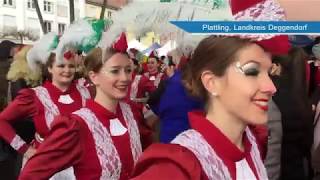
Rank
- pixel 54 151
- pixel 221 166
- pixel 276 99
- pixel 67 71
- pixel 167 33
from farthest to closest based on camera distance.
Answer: pixel 67 71 < pixel 276 99 < pixel 54 151 < pixel 167 33 < pixel 221 166

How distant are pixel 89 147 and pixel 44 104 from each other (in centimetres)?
190

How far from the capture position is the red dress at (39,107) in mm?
4488

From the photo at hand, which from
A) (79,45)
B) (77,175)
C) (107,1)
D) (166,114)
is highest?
(107,1)

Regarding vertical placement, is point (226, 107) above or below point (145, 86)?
above

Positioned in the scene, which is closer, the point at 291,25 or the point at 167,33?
the point at 291,25

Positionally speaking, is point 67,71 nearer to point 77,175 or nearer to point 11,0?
point 77,175

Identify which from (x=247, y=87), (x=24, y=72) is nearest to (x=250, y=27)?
(x=247, y=87)

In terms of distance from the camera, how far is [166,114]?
3.11 metres

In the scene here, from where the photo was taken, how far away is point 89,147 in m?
2.76

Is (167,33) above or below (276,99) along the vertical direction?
above

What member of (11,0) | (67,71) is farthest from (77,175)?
(11,0)

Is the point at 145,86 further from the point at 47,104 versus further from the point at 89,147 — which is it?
the point at 89,147

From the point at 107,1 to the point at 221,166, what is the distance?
124 inches

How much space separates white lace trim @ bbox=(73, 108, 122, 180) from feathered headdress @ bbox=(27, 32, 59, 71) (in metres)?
1.73
